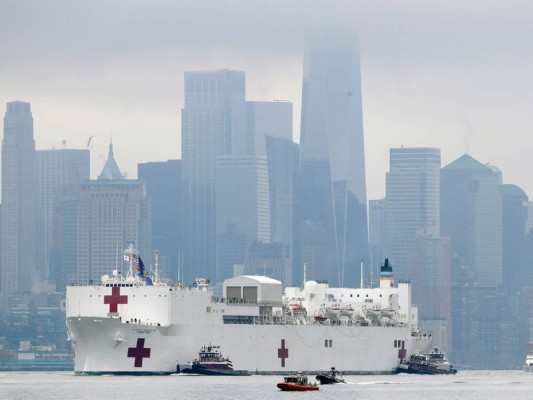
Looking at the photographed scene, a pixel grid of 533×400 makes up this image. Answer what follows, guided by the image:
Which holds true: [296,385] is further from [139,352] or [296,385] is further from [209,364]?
[139,352]

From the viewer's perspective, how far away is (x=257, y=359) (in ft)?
363

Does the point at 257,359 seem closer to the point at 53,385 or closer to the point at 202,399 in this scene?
the point at 53,385

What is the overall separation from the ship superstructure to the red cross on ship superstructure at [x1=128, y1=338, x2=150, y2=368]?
0.06 metres

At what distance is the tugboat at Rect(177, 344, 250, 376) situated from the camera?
10669 centimetres

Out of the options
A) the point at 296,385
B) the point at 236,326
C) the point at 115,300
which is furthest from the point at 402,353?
the point at 296,385

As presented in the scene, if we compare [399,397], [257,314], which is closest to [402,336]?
[257,314]

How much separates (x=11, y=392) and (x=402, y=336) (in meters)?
34.9

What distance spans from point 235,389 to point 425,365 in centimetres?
3170

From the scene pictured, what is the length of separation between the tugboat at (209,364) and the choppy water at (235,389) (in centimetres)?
69

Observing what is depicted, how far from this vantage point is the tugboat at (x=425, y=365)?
401 ft

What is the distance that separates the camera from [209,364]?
107m

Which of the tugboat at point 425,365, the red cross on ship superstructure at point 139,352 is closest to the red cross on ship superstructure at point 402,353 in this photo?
the tugboat at point 425,365

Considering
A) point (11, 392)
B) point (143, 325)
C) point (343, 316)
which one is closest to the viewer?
point (11, 392)

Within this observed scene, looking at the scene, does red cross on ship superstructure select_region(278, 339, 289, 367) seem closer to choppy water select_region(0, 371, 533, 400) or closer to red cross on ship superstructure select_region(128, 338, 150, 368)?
choppy water select_region(0, 371, 533, 400)
